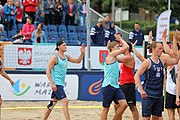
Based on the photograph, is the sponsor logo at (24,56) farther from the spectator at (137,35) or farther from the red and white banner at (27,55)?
the spectator at (137,35)

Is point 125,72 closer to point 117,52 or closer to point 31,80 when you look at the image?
point 117,52

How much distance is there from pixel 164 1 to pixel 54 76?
31.9 metres

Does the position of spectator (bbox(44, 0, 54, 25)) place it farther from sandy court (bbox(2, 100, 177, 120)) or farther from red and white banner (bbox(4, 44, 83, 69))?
sandy court (bbox(2, 100, 177, 120))

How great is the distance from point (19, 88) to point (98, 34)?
263 inches

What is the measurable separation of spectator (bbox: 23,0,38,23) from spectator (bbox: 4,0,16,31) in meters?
0.68

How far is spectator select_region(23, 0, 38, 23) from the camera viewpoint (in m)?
20.5

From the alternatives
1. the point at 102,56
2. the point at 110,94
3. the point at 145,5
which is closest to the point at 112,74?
the point at 110,94

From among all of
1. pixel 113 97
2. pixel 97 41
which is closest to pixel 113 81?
pixel 113 97

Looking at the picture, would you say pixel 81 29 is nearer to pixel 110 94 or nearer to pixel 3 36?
pixel 3 36

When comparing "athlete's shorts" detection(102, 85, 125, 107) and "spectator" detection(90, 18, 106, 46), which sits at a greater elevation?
"spectator" detection(90, 18, 106, 46)

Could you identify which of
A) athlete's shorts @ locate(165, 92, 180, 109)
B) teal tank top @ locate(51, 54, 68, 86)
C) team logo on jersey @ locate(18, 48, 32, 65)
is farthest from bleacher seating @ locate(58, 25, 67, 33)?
athlete's shorts @ locate(165, 92, 180, 109)

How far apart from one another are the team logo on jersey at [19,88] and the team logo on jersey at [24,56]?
2.34 m

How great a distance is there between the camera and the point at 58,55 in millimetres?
10117

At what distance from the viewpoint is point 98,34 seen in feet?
67.8
